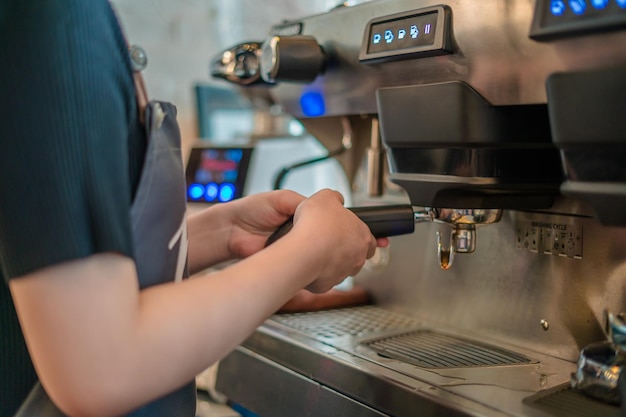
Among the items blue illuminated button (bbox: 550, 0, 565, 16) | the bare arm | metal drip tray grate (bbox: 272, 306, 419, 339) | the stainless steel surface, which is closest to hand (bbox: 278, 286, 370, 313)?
metal drip tray grate (bbox: 272, 306, 419, 339)

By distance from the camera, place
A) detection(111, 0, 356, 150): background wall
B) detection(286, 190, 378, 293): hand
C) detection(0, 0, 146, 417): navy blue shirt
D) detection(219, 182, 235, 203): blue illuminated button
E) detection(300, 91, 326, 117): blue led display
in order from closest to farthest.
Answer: detection(0, 0, 146, 417): navy blue shirt < detection(286, 190, 378, 293): hand < detection(300, 91, 326, 117): blue led display < detection(219, 182, 235, 203): blue illuminated button < detection(111, 0, 356, 150): background wall

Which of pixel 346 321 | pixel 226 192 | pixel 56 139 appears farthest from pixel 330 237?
pixel 226 192

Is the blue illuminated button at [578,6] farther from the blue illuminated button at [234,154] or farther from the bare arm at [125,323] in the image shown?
the blue illuminated button at [234,154]

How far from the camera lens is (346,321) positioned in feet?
2.82

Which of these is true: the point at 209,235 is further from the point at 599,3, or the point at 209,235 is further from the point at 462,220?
the point at 599,3

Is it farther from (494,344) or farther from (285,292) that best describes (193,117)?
(285,292)

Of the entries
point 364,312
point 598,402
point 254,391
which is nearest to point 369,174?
point 364,312

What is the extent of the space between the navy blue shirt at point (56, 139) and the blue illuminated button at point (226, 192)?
2.45ft

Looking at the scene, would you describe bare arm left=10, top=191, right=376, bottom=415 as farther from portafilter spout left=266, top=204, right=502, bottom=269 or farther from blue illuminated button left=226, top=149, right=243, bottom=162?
blue illuminated button left=226, top=149, right=243, bottom=162

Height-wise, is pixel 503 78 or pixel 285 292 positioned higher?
pixel 503 78

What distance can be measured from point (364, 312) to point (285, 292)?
423mm

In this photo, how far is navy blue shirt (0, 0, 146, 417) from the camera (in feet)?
1.32

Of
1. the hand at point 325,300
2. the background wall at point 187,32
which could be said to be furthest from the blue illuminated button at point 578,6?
the background wall at point 187,32

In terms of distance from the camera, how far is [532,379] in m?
0.63
